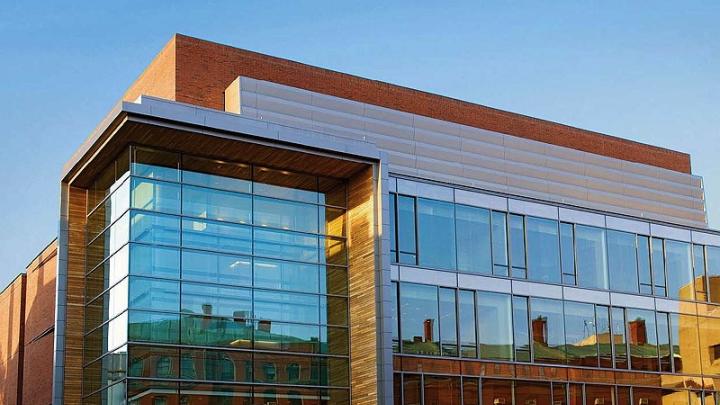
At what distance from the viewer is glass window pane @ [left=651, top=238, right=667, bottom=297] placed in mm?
41594

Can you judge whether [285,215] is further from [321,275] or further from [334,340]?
[334,340]

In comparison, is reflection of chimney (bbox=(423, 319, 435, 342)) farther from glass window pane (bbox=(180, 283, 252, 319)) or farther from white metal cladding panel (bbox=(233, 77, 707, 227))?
white metal cladding panel (bbox=(233, 77, 707, 227))

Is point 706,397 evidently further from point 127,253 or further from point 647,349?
point 127,253

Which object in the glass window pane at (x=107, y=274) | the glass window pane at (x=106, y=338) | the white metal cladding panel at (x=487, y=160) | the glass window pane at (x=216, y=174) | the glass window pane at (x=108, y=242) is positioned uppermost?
the white metal cladding panel at (x=487, y=160)

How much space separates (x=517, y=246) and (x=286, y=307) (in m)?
8.82

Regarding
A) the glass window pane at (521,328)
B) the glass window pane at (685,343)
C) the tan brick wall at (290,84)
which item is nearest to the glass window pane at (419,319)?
the glass window pane at (521,328)

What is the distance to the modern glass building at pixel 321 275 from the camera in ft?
107

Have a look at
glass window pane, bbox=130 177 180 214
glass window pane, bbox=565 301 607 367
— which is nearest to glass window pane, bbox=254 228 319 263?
glass window pane, bbox=130 177 180 214

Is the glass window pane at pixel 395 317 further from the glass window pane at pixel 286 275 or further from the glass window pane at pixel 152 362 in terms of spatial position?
the glass window pane at pixel 152 362

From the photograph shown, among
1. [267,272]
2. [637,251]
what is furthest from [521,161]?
[267,272]

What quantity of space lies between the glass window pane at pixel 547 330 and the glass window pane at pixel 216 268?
33.3 feet

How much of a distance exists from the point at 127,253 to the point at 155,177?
7.98 ft

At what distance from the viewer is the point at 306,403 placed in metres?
33.8

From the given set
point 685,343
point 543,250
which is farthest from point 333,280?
point 685,343
